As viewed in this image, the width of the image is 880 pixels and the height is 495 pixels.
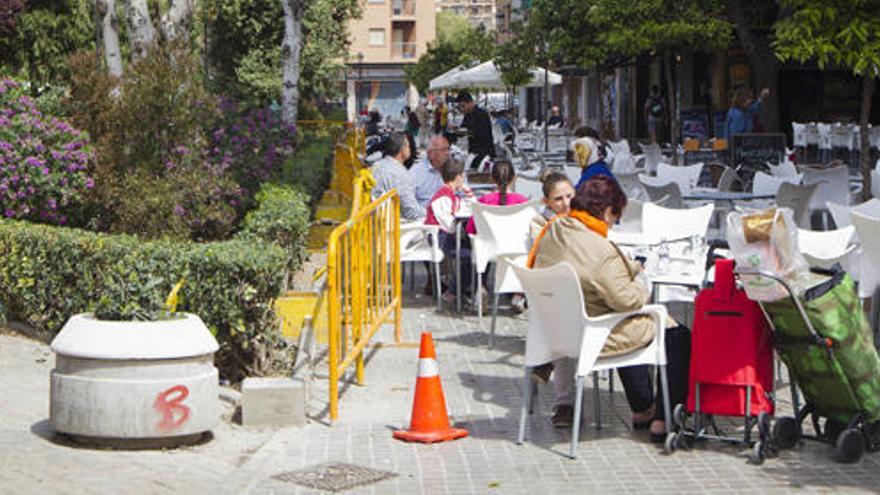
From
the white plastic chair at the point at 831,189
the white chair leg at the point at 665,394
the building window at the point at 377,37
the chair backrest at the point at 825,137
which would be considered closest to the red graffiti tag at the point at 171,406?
the white chair leg at the point at 665,394

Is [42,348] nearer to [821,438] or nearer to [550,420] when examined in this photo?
[550,420]

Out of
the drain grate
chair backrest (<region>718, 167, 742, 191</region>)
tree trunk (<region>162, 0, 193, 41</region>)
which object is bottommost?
the drain grate

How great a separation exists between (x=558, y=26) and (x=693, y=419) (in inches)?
1045

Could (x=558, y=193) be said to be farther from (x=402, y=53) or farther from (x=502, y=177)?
(x=402, y=53)

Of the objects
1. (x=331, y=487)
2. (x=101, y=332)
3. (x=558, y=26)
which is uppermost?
(x=558, y=26)

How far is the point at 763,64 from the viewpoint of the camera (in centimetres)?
2681

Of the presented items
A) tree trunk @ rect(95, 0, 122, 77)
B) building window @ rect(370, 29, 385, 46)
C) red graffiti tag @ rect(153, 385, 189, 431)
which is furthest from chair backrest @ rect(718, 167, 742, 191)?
building window @ rect(370, 29, 385, 46)

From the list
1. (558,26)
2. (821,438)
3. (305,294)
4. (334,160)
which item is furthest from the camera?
(558,26)

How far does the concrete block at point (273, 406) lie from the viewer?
332 inches

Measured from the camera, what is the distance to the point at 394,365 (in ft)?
34.2

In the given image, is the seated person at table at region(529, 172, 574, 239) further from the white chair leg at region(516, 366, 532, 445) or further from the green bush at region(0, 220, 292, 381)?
the white chair leg at region(516, 366, 532, 445)

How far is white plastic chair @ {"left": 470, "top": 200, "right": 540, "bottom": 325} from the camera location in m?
11.8

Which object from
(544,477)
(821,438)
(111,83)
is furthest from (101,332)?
(111,83)

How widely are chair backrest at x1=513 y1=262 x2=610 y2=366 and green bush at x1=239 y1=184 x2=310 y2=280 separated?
4.19 metres
